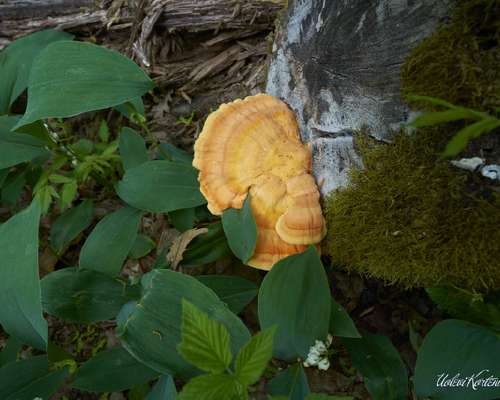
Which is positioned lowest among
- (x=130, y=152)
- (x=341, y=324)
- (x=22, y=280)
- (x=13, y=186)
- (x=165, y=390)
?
(x=165, y=390)

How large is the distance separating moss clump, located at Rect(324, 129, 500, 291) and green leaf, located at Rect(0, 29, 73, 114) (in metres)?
1.99

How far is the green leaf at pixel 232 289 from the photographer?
224 cm

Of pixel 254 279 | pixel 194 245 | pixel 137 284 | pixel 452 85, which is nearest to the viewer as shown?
pixel 452 85

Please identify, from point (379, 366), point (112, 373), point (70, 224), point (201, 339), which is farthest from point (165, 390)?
point (70, 224)

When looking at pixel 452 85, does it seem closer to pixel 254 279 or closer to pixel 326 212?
pixel 326 212

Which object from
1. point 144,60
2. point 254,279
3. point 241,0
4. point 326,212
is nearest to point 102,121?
point 144,60

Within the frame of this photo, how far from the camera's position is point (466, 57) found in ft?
5.15

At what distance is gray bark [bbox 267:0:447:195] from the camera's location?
5.46 feet

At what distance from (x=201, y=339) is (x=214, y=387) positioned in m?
0.15

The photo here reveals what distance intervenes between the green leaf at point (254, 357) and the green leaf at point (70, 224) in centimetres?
174

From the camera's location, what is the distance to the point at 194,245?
7.80ft

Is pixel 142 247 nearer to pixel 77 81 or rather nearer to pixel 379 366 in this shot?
pixel 77 81

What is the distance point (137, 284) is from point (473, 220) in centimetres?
148

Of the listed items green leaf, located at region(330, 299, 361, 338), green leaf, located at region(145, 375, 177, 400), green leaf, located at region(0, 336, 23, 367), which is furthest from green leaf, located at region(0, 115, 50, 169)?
green leaf, located at region(330, 299, 361, 338)
